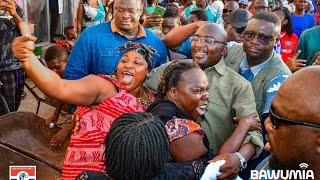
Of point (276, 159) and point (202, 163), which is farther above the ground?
point (276, 159)

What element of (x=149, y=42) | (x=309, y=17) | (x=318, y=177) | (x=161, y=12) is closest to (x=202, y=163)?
(x=318, y=177)

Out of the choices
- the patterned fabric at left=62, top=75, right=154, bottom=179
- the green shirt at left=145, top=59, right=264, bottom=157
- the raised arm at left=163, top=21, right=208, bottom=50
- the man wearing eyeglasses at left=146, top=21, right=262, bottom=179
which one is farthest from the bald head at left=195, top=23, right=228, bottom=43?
the patterned fabric at left=62, top=75, right=154, bottom=179

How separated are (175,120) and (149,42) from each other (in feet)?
4.21

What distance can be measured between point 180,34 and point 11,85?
2.37 metres

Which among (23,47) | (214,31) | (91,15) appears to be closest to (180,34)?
(214,31)

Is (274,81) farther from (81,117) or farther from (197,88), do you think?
(81,117)

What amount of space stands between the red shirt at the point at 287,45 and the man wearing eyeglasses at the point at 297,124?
3.64 m

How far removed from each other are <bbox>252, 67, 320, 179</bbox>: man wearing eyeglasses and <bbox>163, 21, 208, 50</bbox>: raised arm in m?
1.55

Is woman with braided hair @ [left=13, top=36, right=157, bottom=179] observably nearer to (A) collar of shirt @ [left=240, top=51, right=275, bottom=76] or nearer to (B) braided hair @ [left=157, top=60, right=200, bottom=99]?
(B) braided hair @ [left=157, top=60, right=200, bottom=99]

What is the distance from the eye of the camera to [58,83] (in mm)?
2223

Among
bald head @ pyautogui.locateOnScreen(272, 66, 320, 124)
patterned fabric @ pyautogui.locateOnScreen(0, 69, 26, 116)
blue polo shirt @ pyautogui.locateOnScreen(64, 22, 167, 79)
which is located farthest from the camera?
patterned fabric @ pyautogui.locateOnScreen(0, 69, 26, 116)

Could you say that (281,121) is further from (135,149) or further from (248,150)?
(248,150)

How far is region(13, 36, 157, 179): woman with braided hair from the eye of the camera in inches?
84.3

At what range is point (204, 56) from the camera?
9.73ft
